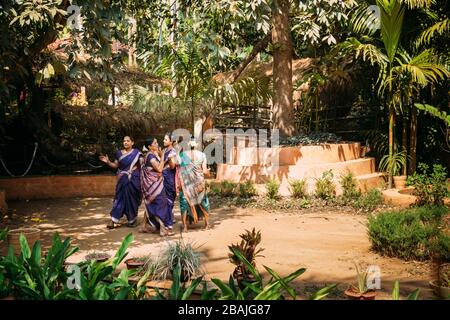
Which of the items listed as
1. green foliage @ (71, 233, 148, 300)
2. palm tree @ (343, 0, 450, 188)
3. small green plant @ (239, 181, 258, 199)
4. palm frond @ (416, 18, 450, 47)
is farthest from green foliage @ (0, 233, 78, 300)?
palm frond @ (416, 18, 450, 47)

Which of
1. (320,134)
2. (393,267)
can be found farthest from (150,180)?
(320,134)

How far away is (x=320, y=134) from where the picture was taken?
41.2 ft

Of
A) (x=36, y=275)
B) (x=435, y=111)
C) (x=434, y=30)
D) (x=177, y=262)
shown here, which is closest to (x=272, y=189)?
(x=435, y=111)

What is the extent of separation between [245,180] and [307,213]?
2.02 meters

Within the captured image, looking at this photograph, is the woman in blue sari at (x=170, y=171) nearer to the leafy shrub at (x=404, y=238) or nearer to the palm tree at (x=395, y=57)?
the leafy shrub at (x=404, y=238)

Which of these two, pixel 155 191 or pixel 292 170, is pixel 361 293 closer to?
pixel 155 191

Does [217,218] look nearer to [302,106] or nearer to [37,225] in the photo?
[37,225]

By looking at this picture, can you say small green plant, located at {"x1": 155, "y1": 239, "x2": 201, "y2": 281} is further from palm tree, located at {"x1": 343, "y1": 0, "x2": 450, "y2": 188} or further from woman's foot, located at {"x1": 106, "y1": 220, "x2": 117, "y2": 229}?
palm tree, located at {"x1": 343, "y1": 0, "x2": 450, "y2": 188}

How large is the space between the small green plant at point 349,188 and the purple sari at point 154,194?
11.9 feet

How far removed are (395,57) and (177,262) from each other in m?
7.05

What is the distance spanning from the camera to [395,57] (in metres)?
10.3

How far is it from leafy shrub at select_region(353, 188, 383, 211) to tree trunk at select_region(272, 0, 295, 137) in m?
3.04

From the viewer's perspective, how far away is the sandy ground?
18.6 feet

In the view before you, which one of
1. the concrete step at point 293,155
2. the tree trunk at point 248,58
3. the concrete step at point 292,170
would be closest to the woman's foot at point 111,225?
the concrete step at point 292,170
